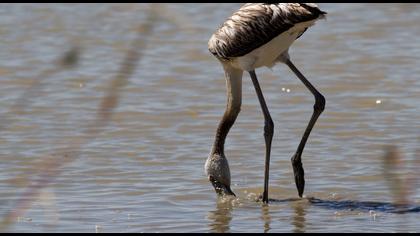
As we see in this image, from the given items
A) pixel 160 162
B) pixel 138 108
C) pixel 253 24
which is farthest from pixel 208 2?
pixel 253 24

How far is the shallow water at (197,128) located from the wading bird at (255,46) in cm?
20

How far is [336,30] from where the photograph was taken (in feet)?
42.4

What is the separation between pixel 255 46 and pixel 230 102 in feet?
2.09

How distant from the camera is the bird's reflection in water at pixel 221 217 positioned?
19.8 feet

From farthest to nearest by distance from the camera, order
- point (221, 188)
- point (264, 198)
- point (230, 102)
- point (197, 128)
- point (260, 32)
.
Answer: point (197, 128) → point (230, 102) → point (221, 188) → point (264, 198) → point (260, 32)

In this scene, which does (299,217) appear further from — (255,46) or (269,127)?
(255,46)

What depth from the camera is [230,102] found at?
7086 mm

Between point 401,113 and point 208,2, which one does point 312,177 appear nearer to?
point 401,113

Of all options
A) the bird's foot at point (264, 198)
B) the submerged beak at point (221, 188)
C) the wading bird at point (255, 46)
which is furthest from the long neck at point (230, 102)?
the bird's foot at point (264, 198)

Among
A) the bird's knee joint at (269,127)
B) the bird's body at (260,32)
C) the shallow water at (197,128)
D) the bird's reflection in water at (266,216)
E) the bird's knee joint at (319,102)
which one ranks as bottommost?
the shallow water at (197,128)

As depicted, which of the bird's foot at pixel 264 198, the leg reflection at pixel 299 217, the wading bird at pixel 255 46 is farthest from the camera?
the bird's foot at pixel 264 198

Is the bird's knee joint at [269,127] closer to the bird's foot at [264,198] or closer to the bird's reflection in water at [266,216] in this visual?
the bird's foot at [264,198]

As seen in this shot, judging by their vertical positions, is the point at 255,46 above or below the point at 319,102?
above

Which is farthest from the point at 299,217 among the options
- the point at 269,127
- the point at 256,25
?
the point at 256,25
